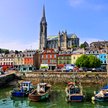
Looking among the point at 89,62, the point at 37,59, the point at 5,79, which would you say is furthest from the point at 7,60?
the point at 5,79

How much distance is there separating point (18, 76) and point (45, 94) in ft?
117

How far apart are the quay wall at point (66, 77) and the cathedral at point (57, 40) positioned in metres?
75.3

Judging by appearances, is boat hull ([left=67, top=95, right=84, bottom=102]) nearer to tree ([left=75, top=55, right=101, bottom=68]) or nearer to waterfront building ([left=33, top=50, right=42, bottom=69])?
tree ([left=75, top=55, right=101, bottom=68])

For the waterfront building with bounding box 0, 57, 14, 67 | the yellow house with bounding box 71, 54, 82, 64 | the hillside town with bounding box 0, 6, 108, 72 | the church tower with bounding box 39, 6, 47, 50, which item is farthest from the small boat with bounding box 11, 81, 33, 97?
the church tower with bounding box 39, 6, 47, 50

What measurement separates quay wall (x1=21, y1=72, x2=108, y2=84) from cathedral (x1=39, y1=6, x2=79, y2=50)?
2965 inches

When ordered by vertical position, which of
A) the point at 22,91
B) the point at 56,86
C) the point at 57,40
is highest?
the point at 57,40

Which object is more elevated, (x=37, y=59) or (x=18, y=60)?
(x=37, y=59)

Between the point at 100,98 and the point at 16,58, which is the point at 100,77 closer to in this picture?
the point at 100,98

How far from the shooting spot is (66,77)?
75.6m

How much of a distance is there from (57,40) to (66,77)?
85842mm

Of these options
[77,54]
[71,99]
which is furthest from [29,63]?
[71,99]

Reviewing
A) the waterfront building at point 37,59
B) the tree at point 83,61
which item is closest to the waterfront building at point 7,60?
the waterfront building at point 37,59

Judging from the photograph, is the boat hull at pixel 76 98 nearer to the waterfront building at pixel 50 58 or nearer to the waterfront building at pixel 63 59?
the waterfront building at pixel 63 59

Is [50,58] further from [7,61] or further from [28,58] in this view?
[7,61]
